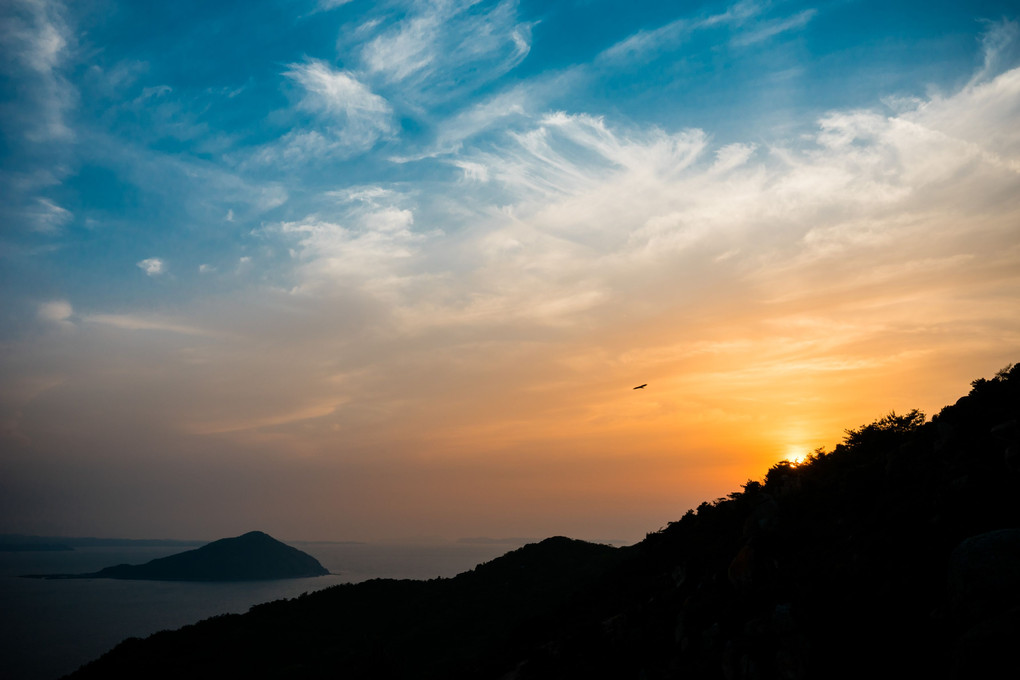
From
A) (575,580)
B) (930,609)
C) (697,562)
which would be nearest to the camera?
(930,609)

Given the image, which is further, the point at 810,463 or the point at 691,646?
the point at 810,463

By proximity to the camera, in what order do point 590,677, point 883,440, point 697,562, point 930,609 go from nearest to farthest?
point 930,609, point 590,677, point 697,562, point 883,440

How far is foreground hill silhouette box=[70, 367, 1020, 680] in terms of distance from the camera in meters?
13.0

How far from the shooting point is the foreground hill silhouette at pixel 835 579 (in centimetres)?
1296

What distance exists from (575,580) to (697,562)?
3822 centimetres

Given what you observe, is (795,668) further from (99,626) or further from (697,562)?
(99,626)

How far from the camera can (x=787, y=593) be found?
58.7 feet

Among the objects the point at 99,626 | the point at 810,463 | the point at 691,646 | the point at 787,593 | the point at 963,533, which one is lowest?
the point at 99,626

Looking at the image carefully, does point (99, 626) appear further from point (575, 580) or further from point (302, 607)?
point (575, 580)

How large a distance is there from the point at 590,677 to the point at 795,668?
9.90 meters

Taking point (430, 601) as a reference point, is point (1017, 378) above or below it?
above

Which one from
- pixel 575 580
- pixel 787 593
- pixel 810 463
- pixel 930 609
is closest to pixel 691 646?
pixel 787 593

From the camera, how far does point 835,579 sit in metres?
16.9

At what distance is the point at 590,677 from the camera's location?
21781mm
